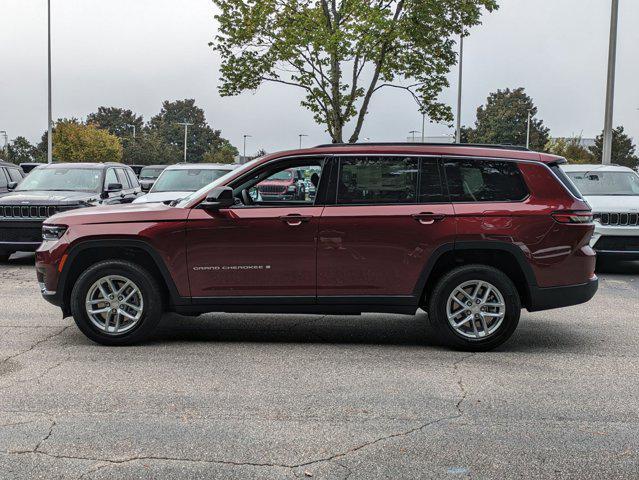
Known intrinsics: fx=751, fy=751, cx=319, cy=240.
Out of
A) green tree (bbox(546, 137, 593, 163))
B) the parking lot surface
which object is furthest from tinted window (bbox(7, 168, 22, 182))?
green tree (bbox(546, 137, 593, 163))

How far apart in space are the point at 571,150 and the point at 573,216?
75499mm

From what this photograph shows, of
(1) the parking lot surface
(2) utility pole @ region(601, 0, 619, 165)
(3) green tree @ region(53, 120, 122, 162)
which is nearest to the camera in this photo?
(1) the parking lot surface

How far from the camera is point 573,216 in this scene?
6617mm

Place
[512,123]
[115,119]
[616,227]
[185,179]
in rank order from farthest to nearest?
[115,119]
[512,123]
[185,179]
[616,227]

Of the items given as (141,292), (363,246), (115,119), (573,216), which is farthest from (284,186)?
(115,119)

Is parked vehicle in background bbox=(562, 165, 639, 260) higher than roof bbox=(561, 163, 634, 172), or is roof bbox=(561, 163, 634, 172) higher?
roof bbox=(561, 163, 634, 172)

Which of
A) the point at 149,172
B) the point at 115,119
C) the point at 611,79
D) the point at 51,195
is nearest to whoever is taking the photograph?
the point at 51,195

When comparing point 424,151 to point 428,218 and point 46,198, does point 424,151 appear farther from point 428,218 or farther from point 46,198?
point 46,198

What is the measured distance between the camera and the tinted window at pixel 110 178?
14.4 metres

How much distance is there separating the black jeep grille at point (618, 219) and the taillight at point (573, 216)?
18.7 feet

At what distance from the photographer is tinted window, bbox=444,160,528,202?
21.9 feet

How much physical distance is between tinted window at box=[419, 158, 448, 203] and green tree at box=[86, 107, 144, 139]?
416 feet

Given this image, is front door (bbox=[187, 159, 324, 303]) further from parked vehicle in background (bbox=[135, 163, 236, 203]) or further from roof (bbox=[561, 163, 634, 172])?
roof (bbox=[561, 163, 634, 172])

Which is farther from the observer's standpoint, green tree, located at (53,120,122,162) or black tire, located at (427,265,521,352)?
green tree, located at (53,120,122,162)
